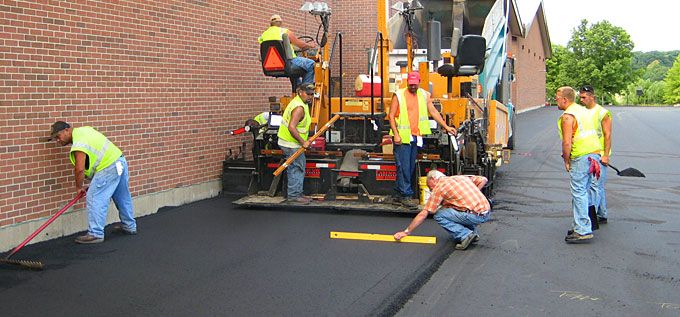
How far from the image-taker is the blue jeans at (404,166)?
955 cm

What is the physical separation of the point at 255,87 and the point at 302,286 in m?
7.26

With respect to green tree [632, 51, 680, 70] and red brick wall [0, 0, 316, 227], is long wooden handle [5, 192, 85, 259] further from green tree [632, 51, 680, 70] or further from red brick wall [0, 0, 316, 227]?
green tree [632, 51, 680, 70]

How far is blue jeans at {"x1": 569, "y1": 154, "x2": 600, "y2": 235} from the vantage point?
25.8ft

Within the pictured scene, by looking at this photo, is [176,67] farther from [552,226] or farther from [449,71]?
[552,226]

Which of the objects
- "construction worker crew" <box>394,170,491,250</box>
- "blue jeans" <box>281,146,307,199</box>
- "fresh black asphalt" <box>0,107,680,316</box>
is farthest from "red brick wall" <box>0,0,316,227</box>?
"construction worker crew" <box>394,170,491,250</box>

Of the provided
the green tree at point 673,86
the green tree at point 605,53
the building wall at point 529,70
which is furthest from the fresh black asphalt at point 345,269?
the green tree at point 673,86

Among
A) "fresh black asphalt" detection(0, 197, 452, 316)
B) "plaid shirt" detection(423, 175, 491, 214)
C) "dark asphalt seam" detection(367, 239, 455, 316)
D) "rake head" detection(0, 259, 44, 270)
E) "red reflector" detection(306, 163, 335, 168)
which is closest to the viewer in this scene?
"dark asphalt seam" detection(367, 239, 455, 316)

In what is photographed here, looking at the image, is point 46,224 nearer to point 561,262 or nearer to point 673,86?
point 561,262

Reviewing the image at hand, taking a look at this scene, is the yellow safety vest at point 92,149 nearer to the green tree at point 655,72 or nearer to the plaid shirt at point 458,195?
the plaid shirt at point 458,195

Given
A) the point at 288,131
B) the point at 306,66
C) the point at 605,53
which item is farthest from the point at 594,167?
the point at 605,53

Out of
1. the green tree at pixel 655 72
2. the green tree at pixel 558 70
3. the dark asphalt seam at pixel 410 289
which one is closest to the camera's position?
the dark asphalt seam at pixel 410 289

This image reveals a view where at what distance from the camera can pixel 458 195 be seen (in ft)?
24.7

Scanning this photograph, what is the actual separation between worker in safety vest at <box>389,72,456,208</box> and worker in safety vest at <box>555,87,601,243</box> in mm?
1939

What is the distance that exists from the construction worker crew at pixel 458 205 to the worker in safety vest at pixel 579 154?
1.08m
